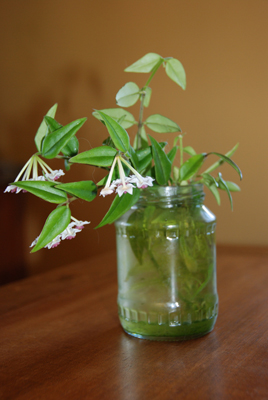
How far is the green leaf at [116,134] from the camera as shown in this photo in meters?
0.44

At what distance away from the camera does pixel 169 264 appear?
1.84 ft

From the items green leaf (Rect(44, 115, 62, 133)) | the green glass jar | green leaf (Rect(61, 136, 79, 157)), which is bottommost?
the green glass jar

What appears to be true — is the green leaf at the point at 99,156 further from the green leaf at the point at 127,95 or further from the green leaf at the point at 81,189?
the green leaf at the point at 127,95

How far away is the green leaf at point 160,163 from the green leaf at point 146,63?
0.15 m

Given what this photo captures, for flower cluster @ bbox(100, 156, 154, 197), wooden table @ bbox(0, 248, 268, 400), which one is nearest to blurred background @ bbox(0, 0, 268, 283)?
wooden table @ bbox(0, 248, 268, 400)

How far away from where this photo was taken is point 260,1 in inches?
59.6

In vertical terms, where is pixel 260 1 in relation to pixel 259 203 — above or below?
above

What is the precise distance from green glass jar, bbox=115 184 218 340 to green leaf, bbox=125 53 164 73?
7.3 inches

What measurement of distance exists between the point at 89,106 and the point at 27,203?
1.48 ft

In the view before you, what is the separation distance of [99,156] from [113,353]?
264 millimetres

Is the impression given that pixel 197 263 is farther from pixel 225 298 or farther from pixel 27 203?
pixel 27 203

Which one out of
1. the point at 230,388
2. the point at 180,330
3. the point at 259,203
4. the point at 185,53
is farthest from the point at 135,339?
the point at 185,53

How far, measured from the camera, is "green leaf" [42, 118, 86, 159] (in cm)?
46

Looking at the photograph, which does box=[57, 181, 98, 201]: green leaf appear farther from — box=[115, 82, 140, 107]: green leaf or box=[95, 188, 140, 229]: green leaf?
box=[115, 82, 140, 107]: green leaf
